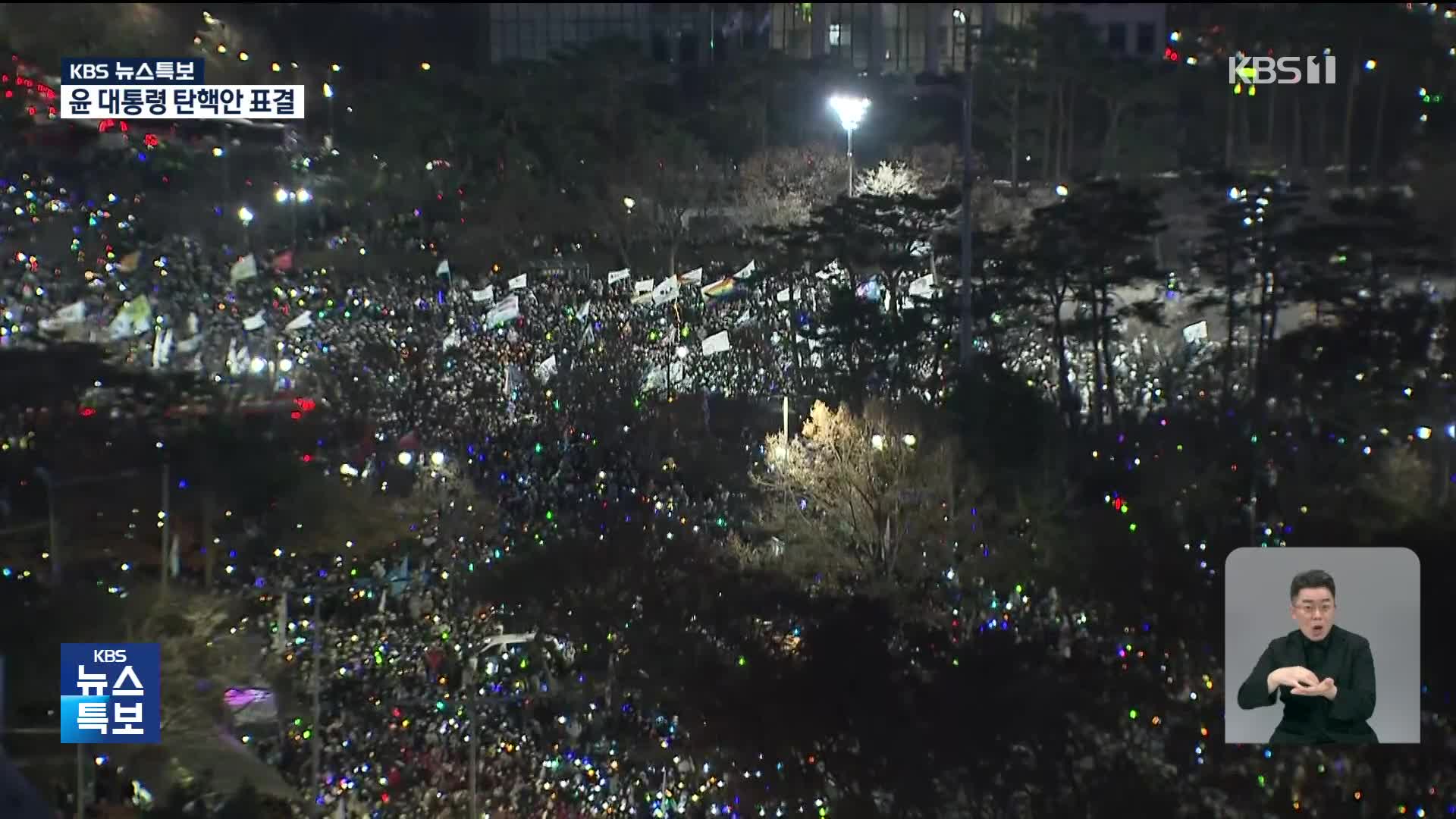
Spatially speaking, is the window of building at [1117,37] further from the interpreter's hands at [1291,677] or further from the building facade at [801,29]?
the interpreter's hands at [1291,677]

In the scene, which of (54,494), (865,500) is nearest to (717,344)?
(865,500)

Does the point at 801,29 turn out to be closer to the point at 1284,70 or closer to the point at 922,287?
the point at 922,287

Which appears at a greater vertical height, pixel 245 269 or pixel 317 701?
pixel 245 269

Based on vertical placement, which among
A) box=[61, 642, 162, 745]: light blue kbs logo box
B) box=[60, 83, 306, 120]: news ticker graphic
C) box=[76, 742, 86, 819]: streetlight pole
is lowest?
box=[76, 742, 86, 819]: streetlight pole

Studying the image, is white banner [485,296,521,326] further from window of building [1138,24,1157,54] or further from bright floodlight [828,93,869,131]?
window of building [1138,24,1157,54]

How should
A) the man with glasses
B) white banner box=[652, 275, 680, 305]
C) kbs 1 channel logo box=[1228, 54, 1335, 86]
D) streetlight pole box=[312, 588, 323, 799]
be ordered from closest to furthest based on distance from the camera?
the man with glasses → streetlight pole box=[312, 588, 323, 799] → kbs 1 channel logo box=[1228, 54, 1335, 86] → white banner box=[652, 275, 680, 305]

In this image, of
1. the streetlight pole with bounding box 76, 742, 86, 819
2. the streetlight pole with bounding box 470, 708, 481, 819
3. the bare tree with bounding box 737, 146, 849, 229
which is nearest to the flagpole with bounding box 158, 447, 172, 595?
the streetlight pole with bounding box 470, 708, 481, 819

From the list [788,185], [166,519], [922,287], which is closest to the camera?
[166,519]
